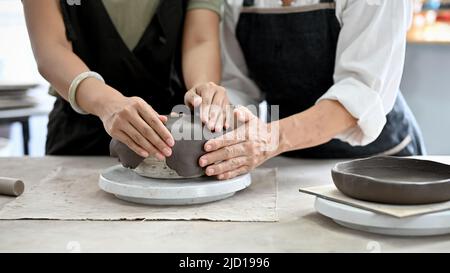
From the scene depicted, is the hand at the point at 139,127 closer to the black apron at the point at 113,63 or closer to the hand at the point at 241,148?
the hand at the point at 241,148

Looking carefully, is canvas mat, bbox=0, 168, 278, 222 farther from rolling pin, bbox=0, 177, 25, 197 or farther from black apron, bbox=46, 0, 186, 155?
black apron, bbox=46, 0, 186, 155

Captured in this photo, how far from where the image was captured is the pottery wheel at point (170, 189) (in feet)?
3.60

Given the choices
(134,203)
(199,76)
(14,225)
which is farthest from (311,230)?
(199,76)

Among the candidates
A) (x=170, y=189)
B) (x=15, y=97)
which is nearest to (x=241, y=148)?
(x=170, y=189)

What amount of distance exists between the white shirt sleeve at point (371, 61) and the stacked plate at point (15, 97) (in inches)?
71.0

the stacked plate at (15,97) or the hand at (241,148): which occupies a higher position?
the hand at (241,148)

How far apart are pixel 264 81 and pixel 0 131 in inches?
112

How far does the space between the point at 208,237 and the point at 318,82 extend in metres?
0.74

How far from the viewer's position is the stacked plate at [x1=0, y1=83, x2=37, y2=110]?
2705 millimetres

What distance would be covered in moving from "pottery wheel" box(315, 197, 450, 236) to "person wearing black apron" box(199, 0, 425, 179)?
0.30m

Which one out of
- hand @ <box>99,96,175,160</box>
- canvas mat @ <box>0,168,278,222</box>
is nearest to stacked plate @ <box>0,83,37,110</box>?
canvas mat @ <box>0,168,278,222</box>

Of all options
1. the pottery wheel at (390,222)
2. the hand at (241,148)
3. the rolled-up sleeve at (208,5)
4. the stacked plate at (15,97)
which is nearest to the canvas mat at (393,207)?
the pottery wheel at (390,222)

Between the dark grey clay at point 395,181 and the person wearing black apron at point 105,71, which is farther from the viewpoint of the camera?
the person wearing black apron at point 105,71
